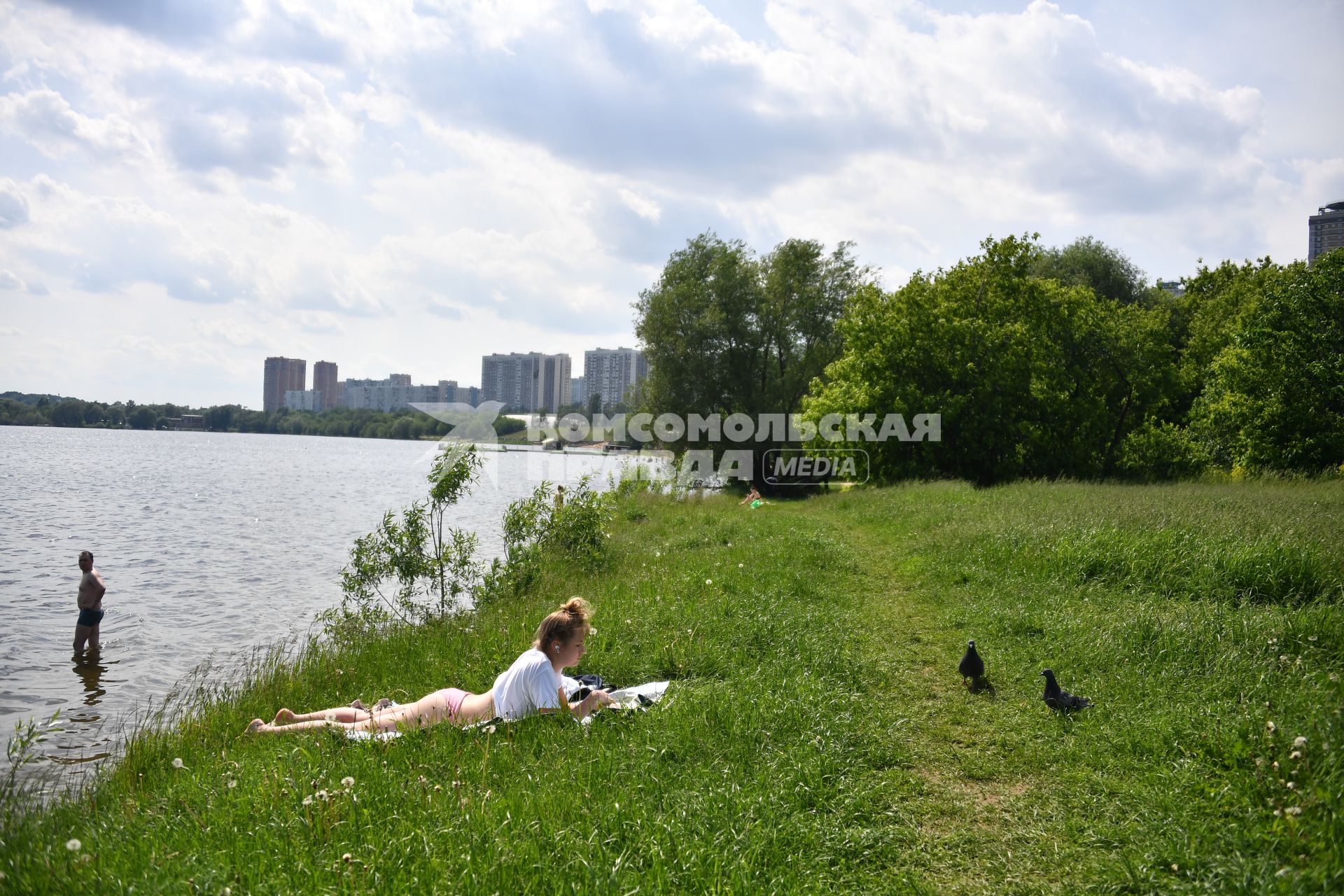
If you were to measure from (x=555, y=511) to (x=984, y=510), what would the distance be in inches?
327

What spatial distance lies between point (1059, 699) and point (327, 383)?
166713mm

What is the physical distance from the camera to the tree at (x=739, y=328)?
39.7 meters

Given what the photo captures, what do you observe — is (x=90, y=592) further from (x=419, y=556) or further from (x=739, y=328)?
(x=739, y=328)

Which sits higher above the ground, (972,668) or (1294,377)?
(1294,377)

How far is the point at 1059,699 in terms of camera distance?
5781mm

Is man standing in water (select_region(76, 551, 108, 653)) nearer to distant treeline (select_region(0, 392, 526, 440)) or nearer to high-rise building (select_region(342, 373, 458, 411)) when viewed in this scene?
distant treeline (select_region(0, 392, 526, 440))

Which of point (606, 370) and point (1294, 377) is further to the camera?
point (606, 370)

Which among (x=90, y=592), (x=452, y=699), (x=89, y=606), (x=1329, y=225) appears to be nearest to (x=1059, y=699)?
(x=452, y=699)

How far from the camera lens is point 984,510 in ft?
48.8

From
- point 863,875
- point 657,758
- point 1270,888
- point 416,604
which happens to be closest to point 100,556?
point 416,604

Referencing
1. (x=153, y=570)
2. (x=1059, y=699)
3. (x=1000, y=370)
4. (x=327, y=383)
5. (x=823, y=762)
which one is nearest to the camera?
(x=823, y=762)

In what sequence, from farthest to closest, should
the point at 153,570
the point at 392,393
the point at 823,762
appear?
the point at 392,393, the point at 153,570, the point at 823,762

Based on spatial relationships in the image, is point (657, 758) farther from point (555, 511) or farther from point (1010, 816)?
point (555, 511)

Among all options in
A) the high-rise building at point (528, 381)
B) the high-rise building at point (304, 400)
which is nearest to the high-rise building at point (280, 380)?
the high-rise building at point (304, 400)
